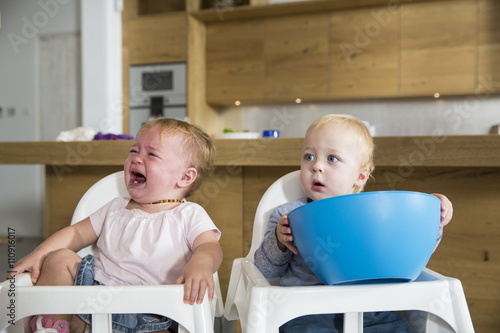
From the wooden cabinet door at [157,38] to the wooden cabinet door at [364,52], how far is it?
3.70ft

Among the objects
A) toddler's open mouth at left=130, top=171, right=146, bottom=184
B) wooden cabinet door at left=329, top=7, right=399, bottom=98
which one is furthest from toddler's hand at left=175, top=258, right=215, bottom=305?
wooden cabinet door at left=329, top=7, right=399, bottom=98

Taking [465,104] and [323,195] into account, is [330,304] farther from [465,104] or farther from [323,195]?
[465,104]

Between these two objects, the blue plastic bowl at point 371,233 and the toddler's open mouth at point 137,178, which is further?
the toddler's open mouth at point 137,178

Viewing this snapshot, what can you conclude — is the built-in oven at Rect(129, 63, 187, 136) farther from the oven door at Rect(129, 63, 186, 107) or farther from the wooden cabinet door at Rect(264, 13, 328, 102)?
the wooden cabinet door at Rect(264, 13, 328, 102)

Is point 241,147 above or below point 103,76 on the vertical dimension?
below

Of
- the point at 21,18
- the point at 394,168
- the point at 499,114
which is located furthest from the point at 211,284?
the point at 21,18

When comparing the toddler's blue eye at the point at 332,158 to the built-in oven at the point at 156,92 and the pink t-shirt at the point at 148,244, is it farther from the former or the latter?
the built-in oven at the point at 156,92

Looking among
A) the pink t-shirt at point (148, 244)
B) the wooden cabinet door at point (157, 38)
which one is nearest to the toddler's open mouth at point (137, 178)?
the pink t-shirt at point (148, 244)

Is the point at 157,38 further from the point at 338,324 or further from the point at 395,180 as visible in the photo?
the point at 338,324

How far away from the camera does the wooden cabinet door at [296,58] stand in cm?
351

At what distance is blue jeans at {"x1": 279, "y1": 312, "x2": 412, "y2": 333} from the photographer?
873mm

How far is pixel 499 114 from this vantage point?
3404 mm

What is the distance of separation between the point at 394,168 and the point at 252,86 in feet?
7.34

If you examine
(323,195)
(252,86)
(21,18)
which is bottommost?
(323,195)
